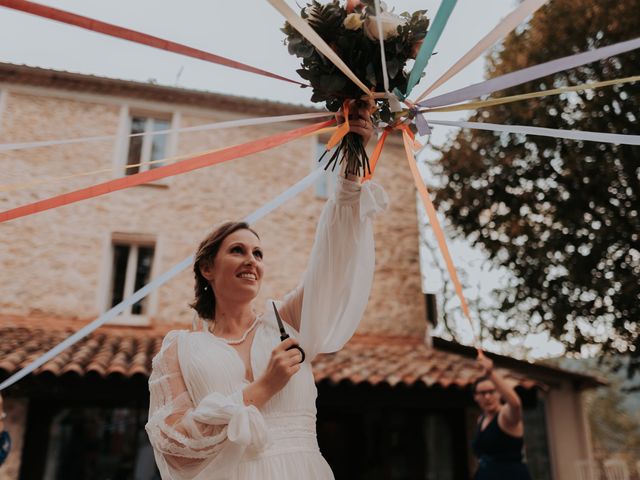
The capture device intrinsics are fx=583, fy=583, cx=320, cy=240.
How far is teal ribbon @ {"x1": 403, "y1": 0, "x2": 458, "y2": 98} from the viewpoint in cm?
167

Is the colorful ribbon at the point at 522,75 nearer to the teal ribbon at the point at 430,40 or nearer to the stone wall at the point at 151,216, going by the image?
the teal ribbon at the point at 430,40

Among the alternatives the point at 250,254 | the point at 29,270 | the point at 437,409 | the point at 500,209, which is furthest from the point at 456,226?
the point at 250,254

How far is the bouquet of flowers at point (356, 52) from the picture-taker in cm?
180

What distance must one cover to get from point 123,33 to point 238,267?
0.82 meters

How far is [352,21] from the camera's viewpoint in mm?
1768

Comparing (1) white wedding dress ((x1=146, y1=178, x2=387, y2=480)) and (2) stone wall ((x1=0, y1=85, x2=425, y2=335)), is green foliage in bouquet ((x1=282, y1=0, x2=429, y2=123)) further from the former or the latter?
(2) stone wall ((x1=0, y1=85, x2=425, y2=335))

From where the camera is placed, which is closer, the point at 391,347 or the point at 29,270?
the point at 29,270

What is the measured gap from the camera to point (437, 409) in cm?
940

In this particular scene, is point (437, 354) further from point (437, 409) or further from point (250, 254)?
point (250, 254)

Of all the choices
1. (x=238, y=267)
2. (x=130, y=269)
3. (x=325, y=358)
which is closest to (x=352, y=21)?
(x=238, y=267)

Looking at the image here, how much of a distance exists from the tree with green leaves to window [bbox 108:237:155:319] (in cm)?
525

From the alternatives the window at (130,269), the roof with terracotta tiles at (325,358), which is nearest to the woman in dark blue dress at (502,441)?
the roof with terracotta tiles at (325,358)

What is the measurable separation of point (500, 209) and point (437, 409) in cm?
337

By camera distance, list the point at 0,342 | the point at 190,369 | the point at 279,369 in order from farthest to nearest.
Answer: the point at 0,342 → the point at 190,369 → the point at 279,369
